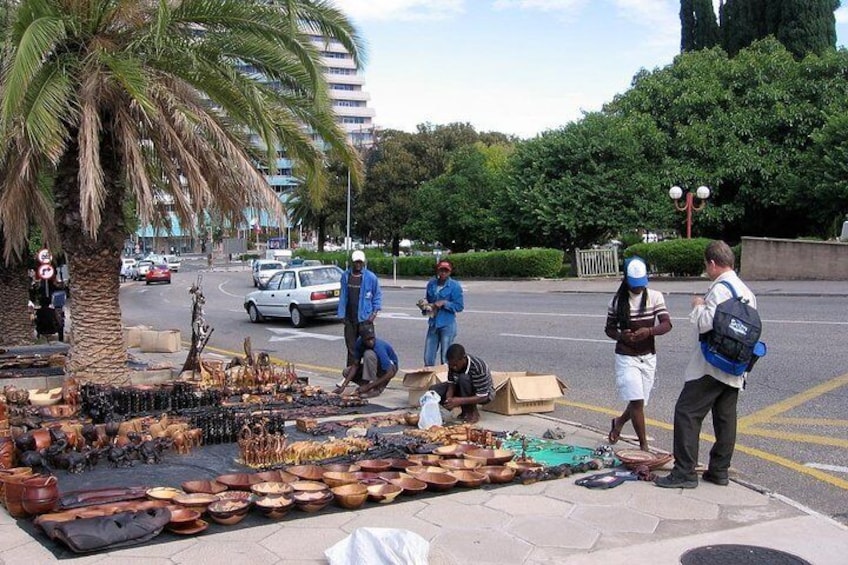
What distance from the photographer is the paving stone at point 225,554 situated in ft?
14.9

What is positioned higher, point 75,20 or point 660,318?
point 75,20

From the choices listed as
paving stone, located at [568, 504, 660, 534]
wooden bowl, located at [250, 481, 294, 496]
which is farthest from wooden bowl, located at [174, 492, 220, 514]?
paving stone, located at [568, 504, 660, 534]

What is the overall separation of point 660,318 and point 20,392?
709 cm

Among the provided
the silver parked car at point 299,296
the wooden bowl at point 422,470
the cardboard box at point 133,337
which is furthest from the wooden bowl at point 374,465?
A: the silver parked car at point 299,296

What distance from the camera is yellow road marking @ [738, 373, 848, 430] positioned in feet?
27.6

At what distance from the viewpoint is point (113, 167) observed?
9984 mm

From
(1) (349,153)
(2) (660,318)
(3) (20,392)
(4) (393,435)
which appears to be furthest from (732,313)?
(3) (20,392)

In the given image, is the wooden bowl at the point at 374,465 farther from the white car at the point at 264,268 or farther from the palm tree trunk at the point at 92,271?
the white car at the point at 264,268

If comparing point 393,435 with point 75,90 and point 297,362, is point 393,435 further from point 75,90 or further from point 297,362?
point 297,362

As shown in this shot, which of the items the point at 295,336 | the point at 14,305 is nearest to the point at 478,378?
the point at 295,336

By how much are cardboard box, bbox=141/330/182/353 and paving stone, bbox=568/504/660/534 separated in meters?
11.8

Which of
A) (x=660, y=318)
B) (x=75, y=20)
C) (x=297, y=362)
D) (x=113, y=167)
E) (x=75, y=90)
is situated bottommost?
(x=297, y=362)

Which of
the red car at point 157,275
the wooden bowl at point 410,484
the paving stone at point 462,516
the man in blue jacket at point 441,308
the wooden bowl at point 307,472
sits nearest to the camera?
the paving stone at point 462,516

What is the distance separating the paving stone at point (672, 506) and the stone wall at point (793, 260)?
23272 mm
